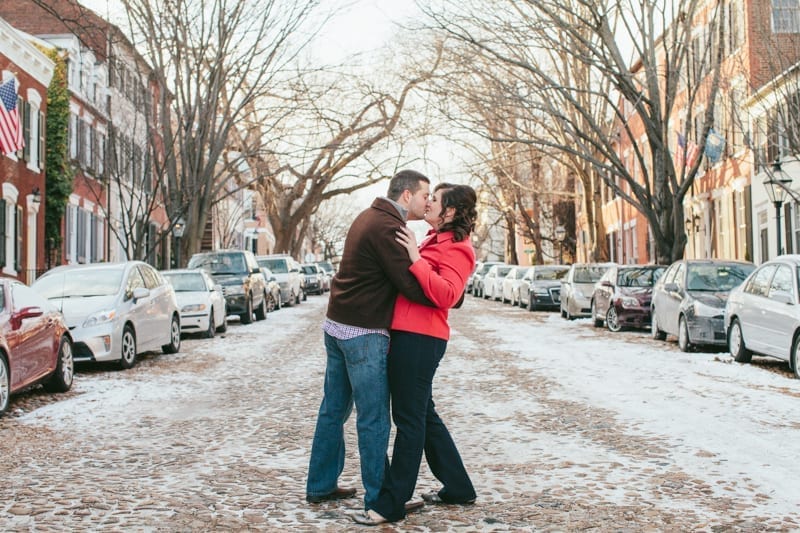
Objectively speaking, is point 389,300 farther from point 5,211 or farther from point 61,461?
point 5,211

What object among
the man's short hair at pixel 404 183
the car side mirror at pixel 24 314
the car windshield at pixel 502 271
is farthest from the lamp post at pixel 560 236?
the man's short hair at pixel 404 183

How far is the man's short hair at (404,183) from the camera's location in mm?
5344

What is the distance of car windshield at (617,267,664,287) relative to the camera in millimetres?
21359

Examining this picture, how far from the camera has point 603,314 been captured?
2197 cm

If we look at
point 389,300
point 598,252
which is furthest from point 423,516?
point 598,252

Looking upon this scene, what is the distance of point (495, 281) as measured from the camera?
138 feet

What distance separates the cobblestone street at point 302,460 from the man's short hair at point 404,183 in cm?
179

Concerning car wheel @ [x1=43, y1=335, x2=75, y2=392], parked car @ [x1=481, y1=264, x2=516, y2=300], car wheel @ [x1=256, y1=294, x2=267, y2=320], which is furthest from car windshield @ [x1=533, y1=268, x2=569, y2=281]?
car wheel @ [x1=43, y1=335, x2=75, y2=392]

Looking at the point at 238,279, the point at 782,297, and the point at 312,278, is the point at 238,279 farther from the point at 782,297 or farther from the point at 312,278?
the point at 312,278

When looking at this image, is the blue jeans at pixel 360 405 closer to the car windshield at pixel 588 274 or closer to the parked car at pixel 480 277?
the car windshield at pixel 588 274

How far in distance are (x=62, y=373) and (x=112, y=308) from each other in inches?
101

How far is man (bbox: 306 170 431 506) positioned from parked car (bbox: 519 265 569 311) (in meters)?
25.9

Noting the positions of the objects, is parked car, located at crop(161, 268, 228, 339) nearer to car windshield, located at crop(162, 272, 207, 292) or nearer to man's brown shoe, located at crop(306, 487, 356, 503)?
car windshield, located at crop(162, 272, 207, 292)

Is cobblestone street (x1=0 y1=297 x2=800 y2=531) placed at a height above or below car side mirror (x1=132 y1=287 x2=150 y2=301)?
below
